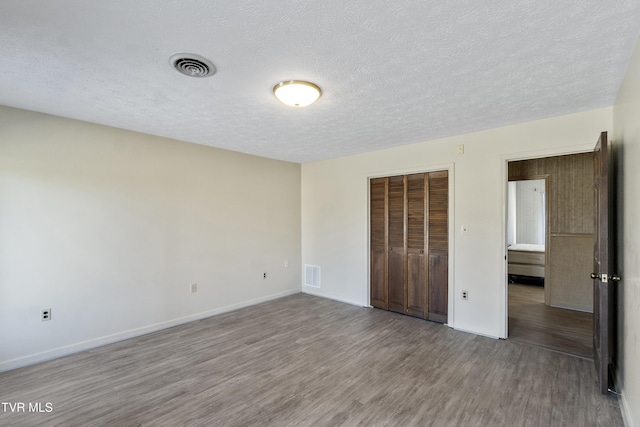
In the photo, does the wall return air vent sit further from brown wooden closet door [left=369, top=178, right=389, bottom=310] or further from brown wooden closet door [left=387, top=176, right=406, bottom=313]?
brown wooden closet door [left=387, top=176, right=406, bottom=313]

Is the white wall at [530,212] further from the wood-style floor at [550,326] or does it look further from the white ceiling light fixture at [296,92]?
the white ceiling light fixture at [296,92]

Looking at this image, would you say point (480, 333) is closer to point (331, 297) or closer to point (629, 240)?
point (629, 240)

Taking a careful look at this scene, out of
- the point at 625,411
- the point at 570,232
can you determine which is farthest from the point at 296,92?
the point at 570,232

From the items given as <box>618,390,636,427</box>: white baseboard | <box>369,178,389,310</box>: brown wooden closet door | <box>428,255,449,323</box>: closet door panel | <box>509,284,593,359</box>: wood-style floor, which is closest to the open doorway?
<box>509,284,593,359</box>: wood-style floor

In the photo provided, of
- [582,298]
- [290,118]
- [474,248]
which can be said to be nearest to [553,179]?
[582,298]

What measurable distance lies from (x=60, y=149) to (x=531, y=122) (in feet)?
16.5

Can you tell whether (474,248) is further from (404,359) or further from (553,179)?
(553,179)

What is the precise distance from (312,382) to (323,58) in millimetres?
2573

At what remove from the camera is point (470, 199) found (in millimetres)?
3611

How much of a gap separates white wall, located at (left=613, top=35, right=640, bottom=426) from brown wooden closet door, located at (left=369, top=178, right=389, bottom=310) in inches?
102

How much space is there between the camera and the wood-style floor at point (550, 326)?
3170 millimetres

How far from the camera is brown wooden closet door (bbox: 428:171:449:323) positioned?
3842mm

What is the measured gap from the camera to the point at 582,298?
4.32 meters

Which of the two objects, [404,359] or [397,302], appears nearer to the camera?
[404,359]
